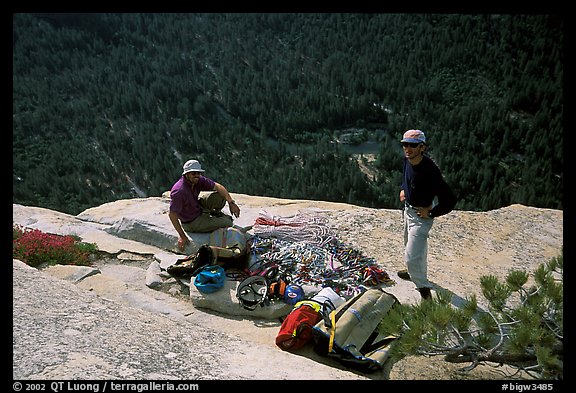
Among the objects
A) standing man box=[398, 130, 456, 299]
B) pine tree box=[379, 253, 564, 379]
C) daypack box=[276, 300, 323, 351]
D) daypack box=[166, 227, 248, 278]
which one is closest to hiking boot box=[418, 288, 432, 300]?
standing man box=[398, 130, 456, 299]

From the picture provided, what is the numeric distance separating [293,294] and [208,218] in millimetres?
2182

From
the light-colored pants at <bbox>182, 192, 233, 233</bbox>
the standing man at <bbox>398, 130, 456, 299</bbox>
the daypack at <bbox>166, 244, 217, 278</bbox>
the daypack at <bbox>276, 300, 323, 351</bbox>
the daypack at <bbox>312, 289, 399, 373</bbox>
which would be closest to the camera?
the daypack at <bbox>312, 289, 399, 373</bbox>

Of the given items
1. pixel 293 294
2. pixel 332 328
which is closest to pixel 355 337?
pixel 332 328

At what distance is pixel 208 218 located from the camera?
Result: 660 cm

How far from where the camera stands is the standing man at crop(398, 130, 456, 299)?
4.89 metres

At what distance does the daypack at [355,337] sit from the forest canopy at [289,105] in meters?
13.5

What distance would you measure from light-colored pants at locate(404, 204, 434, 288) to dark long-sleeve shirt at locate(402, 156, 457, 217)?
0.69 feet

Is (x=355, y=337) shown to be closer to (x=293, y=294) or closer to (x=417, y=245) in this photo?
(x=293, y=294)

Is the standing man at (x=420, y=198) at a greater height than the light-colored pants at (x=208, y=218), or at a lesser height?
greater

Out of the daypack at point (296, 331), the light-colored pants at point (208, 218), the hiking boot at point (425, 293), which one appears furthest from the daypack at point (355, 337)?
the light-colored pants at point (208, 218)

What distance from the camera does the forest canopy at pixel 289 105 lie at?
66.6 ft

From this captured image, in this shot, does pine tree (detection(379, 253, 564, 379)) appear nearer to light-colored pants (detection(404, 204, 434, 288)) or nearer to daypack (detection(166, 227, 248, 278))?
light-colored pants (detection(404, 204, 434, 288))

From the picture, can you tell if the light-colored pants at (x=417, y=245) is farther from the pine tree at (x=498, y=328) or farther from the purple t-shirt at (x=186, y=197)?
the purple t-shirt at (x=186, y=197)

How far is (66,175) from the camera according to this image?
21.6m
